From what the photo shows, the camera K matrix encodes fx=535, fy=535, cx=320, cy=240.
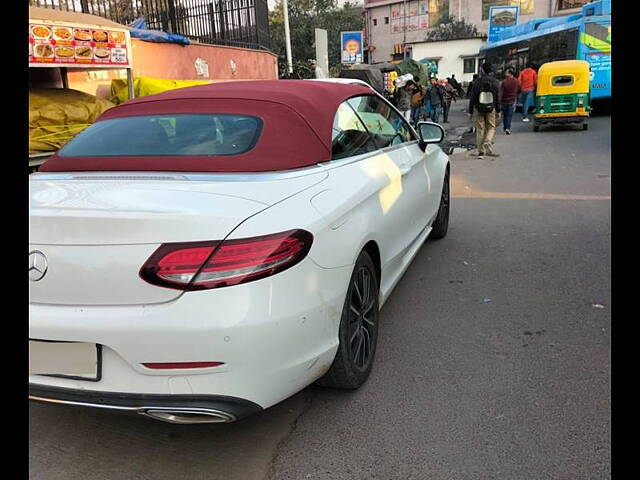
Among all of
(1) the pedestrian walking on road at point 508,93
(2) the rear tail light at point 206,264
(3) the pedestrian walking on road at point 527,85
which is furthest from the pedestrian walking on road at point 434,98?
(2) the rear tail light at point 206,264

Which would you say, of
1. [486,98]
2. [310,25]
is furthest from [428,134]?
[310,25]

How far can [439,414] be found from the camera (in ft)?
8.78

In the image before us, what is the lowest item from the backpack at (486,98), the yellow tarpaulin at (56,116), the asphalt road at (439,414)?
the asphalt road at (439,414)

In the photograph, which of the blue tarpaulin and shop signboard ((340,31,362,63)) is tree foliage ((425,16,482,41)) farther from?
the blue tarpaulin

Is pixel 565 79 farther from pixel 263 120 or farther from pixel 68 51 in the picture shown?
pixel 263 120

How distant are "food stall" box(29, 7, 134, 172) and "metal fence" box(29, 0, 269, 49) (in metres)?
1.98

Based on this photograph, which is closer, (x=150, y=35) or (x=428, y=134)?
(x=428, y=134)

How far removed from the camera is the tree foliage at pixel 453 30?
53.1 metres

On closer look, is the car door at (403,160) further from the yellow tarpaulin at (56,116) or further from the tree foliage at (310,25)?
the tree foliage at (310,25)

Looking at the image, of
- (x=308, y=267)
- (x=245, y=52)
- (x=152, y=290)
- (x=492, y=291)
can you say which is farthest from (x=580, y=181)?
(x=245, y=52)

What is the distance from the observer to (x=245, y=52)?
14.3m

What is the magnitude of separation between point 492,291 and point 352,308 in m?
1.88

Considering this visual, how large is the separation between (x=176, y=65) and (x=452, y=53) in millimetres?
40245

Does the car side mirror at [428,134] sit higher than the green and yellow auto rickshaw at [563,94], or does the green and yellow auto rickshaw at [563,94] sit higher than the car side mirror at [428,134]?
the green and yellow auto rickshaw at [563,94]
